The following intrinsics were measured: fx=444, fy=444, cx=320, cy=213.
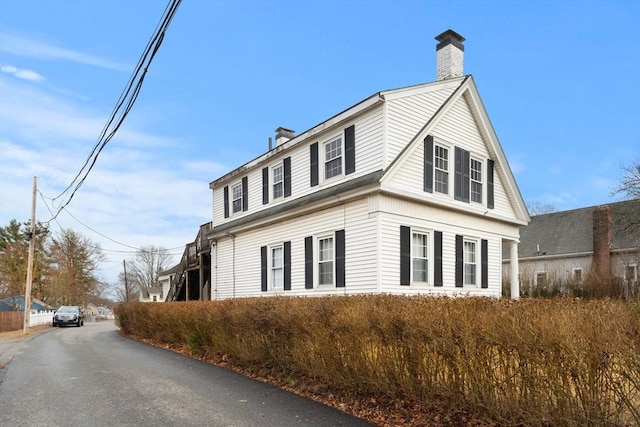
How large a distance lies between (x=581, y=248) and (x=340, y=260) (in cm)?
2363

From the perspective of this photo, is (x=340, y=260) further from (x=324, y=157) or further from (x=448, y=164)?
(x=448, y=164)

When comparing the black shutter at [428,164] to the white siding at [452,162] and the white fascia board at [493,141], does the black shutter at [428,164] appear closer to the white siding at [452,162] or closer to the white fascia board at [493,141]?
the white siding at [452,162]

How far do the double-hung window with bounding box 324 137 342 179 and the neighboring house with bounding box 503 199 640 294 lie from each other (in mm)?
19098

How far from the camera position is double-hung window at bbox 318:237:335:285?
13.4 meters

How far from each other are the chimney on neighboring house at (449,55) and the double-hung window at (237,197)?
9.42 meters

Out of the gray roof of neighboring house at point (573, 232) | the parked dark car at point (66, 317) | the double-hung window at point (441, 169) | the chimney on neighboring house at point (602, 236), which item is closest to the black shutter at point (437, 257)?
the double-hung window at point (441, 169)

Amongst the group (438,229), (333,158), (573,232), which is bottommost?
(438,229)

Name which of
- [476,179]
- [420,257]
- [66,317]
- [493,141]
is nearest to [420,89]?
[476,179]

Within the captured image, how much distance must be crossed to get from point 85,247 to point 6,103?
4734 cm

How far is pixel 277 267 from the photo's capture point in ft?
52.1

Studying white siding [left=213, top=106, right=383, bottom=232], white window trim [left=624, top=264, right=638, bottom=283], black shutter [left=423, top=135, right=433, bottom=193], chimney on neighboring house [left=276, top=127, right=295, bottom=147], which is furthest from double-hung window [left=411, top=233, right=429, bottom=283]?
white window trim [left=624, top=264, right=638, bottom=283]

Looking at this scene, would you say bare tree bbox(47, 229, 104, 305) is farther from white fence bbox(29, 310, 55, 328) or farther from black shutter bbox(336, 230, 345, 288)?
black shutter bbox(336, 230, 345, 288)

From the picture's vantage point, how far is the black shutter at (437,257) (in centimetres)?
1328

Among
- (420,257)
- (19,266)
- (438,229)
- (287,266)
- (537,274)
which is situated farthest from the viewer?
(19,266)
